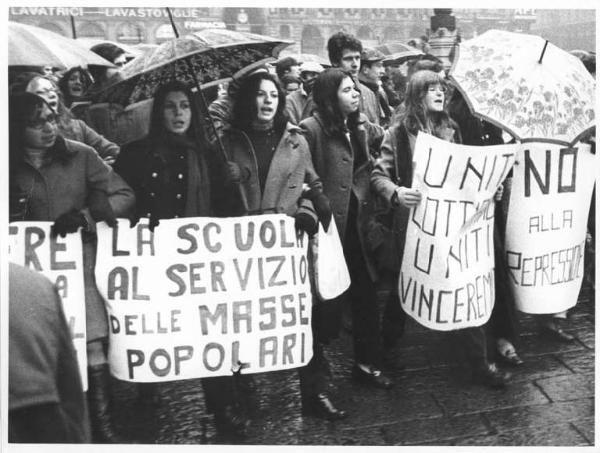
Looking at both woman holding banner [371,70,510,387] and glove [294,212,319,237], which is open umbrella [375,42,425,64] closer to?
woman holding banner [371,70,510,387]

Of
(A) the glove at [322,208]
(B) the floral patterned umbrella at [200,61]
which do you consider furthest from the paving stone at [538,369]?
(B) the floral patterned umbrella at [200,61]

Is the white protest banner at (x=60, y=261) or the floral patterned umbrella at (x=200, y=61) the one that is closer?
the floral patterned umbrella at (x=200, y=61)

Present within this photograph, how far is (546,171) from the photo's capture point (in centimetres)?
433

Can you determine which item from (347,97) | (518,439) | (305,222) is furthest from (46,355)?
(518,439)

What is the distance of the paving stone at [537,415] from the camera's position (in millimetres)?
4230

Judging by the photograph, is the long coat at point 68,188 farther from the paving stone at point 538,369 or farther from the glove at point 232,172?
the paving stone at point 538,369

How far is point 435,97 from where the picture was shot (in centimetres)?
419

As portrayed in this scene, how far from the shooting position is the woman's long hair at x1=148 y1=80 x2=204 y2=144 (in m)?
3.98

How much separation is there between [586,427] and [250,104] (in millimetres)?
2386

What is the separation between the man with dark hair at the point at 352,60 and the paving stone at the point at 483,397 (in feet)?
4.77

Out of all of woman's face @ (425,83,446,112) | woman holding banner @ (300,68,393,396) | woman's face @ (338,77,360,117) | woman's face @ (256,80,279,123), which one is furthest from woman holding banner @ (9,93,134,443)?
woman's face @ (425,83,446,112)

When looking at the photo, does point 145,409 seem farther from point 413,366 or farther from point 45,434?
point 413,366

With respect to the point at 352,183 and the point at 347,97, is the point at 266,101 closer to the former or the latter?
the point at 347,97

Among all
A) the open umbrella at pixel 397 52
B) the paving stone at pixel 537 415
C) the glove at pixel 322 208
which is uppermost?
the open umbrella at pixel 397 52
